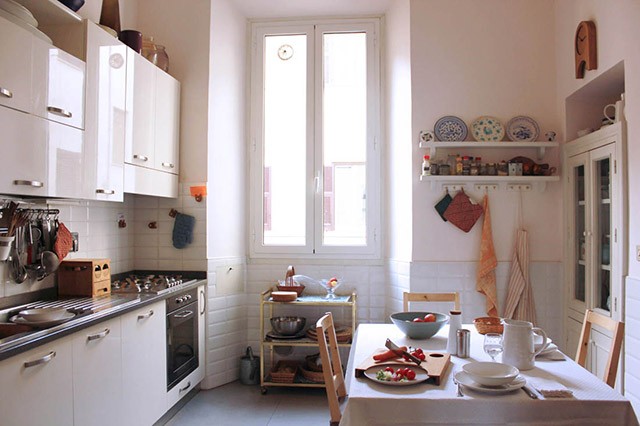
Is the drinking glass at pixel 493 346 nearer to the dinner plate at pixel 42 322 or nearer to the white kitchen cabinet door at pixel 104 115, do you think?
the dinner plate at pixel 42 322

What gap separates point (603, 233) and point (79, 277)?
124 inches

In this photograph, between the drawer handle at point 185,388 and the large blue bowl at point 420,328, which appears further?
the drawer handle at point 185,388

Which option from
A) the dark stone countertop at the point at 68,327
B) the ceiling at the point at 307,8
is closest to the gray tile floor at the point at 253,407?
the dark stone countertop at the point at 68,327

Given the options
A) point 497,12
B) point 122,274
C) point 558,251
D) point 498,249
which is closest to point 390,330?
point 498,249

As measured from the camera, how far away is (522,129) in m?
3.53

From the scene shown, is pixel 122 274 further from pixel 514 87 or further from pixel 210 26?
pixel 514 87

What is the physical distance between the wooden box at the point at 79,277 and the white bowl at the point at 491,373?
208 centimetres

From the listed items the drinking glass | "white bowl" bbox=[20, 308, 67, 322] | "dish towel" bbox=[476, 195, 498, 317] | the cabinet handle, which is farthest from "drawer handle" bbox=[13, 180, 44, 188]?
"dish towel" bbox=[476, 195, 498, 317]

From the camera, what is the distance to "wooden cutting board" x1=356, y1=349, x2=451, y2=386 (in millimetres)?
1682

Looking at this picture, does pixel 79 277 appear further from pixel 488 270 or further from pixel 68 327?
pixel 488 270

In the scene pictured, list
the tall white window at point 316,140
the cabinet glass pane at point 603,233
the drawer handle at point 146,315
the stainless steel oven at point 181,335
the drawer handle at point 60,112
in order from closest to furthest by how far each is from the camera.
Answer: the drawer handle at point 60,112 < the drawer handle at point 146,315 < the cabinet glass pane at point 603,233 < the stainless steel oven at point 181,335 < the tall white window at point 316,140

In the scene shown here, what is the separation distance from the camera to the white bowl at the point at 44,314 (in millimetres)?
2111

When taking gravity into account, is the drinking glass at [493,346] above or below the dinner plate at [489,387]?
above

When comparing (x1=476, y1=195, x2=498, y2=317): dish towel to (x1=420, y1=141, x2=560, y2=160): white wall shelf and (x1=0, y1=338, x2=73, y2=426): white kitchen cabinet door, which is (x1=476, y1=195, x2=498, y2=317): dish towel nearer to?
(x1=420, y1=141, x2=560, y2=160): white wall shelf
